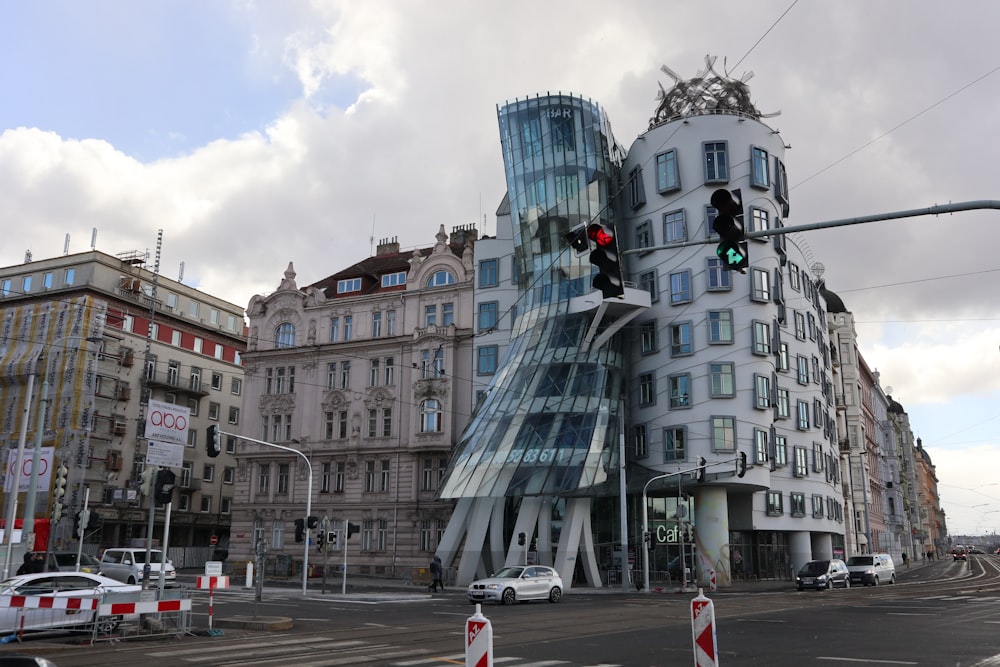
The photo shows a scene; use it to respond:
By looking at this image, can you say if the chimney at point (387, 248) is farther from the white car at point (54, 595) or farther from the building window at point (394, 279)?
the white car at point (54, 595)

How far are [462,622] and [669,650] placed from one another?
8704mm

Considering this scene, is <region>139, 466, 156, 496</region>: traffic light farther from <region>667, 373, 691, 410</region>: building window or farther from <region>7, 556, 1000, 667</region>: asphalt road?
<region>667, 373, 691, 410</region>: building window

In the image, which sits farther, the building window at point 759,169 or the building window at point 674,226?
the building window at point 759,169

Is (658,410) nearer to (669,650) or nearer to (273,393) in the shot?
(273,393)

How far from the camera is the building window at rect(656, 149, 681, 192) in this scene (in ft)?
165

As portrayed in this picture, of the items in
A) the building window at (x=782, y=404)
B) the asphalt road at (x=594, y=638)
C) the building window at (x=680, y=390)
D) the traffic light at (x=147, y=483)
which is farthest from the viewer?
the building window at (x=782, y=404)

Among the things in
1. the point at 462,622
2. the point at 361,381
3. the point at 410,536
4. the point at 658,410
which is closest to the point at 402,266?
the point at 361,381

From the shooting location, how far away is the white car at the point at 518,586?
30.5m

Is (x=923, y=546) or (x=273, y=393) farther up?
(x=273, y=393)

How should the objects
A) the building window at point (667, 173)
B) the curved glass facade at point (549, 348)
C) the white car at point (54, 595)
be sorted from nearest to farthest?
the white car at point (54, 595)
the curved glass facade at point (549, 348)
the building window at point (667, 173)

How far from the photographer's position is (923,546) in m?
148

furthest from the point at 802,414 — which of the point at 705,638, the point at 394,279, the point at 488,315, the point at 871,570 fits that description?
the point at 705,638

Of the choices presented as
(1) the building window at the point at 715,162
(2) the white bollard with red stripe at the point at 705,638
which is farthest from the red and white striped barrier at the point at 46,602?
(1) the building window at the point at 715,162

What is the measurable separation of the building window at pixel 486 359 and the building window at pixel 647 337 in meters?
9.80
